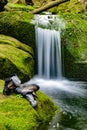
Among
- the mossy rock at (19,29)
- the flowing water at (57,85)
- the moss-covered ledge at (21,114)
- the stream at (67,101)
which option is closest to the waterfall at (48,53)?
the flowing water at (57,85)

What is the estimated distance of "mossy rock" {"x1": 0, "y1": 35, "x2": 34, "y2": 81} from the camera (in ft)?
49.1

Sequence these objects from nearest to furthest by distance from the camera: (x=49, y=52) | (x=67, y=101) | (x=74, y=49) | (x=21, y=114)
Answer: (x=21, y=114)
(x=67, y=101)
(x=74, y=49)
(x=49, y=52)

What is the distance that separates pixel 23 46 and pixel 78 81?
3.09 m

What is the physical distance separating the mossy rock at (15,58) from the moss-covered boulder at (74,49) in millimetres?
1864

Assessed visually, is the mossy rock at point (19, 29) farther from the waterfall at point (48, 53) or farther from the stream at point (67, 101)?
the stream at point (67, 101)

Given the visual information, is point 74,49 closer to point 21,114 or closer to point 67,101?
point 67,101

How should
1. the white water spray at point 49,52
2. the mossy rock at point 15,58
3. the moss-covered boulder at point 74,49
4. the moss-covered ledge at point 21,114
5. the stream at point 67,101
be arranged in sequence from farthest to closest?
the moss-covered boulder at point 74,49 < the white water spray at point 49,52 < the mossy rock at point 15,58 < the stream at point 67,101 < the moss-covered ledge at point 21,114

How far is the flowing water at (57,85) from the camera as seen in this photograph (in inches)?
403

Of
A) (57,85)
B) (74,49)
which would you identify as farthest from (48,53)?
(57,85)

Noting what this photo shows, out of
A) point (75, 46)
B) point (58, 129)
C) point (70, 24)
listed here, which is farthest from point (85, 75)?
point (58, 129)

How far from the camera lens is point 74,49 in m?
18.8

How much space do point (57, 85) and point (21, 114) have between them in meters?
7.58

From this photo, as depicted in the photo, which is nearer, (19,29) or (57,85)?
(57,85)

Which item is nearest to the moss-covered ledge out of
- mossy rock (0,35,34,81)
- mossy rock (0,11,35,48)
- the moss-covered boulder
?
mossy rock (0,35,34,81)
